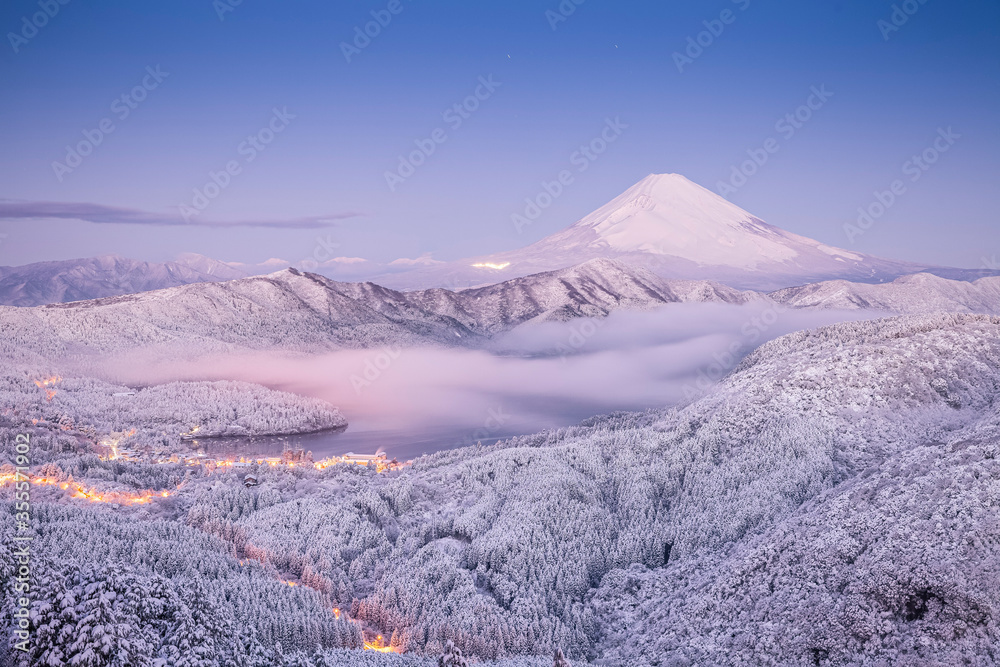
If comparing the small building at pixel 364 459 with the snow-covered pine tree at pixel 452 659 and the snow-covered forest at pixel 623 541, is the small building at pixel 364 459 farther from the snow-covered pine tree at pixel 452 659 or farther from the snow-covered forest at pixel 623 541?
the snow-covered pine tree at pixel 452 659

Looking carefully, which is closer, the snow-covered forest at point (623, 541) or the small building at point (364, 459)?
the snow-covered forest at point (623, 541)

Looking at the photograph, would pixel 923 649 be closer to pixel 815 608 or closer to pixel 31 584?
pixel 815 608

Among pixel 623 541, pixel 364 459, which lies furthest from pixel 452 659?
pixel 364 459
